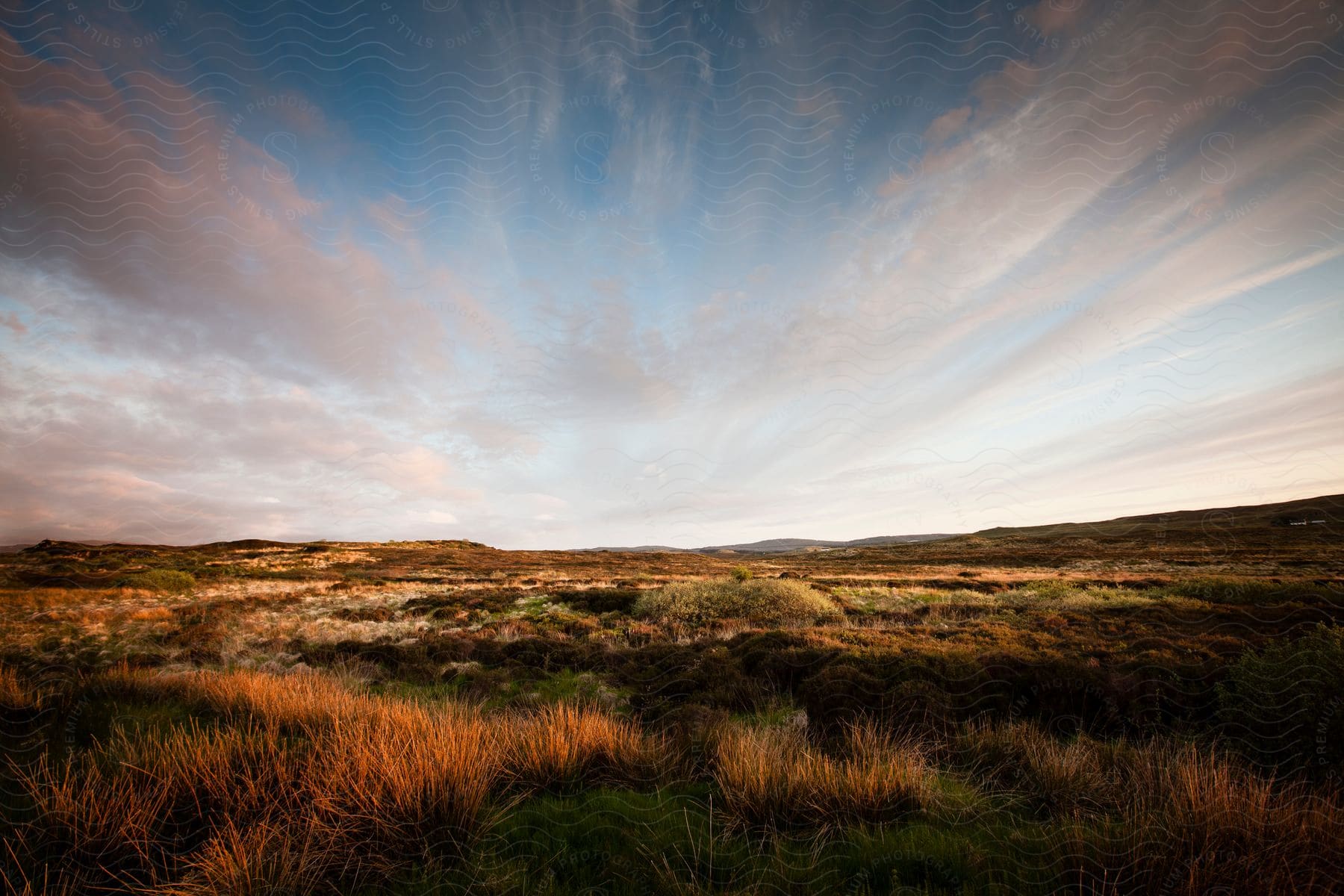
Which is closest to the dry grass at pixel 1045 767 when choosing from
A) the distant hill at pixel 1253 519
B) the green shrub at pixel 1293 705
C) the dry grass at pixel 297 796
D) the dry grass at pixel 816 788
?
the dry grass at pixel 816 788

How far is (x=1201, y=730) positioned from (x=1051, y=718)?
5.05 feet

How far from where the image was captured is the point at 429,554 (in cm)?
7219

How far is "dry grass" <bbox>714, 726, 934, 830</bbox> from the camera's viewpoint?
430 cm

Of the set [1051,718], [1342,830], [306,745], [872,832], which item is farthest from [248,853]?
[1051,718]

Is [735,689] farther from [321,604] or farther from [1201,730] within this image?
[321,604]

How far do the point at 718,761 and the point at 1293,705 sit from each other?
251 inches

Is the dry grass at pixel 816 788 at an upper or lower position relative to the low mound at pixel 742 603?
upper

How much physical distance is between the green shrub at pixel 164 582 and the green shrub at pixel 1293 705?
4245cm

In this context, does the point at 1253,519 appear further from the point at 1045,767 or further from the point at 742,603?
the point at 1045,767

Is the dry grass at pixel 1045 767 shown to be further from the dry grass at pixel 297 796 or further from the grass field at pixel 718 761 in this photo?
the dry grass at pixel 297 796

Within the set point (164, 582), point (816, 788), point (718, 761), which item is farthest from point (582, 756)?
point (164, 582)

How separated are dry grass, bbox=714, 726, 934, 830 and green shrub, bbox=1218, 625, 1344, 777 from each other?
362 centimetres

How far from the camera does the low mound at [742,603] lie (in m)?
17.0

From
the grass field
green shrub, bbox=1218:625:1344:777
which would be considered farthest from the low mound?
green shrub, bbox=1218:625:1344:777
